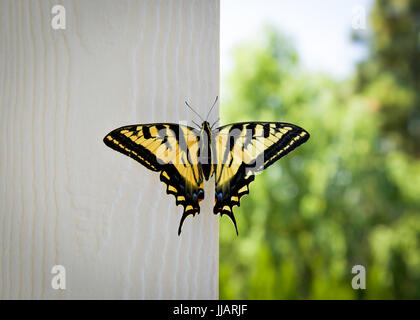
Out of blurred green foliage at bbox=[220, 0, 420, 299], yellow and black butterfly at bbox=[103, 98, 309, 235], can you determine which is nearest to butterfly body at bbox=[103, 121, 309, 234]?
yellow and black butterfly at bbox=[103, 98, 309, 235]

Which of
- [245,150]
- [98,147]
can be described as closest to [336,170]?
[245,150]

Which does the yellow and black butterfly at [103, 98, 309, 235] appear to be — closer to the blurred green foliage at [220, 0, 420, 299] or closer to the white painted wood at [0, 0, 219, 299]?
the white painted wood at [0, 0, 219, 299]

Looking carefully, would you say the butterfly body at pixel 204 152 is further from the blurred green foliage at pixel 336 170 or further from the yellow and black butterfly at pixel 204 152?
the blurred green foliage at pixel 336 170

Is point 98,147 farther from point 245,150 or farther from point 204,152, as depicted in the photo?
point 245,150

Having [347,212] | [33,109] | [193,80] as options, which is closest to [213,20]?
[193,80]

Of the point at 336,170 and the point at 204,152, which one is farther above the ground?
the point at 336,170
